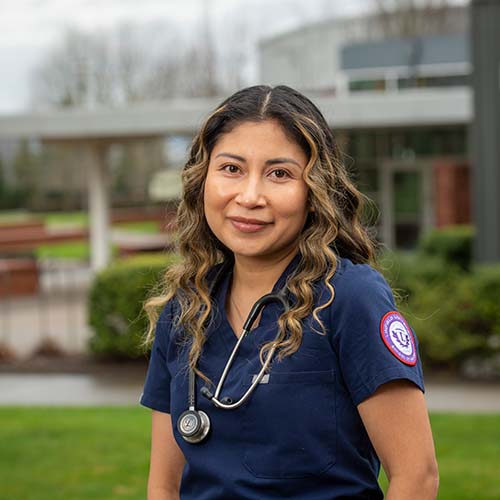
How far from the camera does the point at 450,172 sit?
22328mm

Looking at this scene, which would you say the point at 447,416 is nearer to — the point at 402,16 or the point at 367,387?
the point at 367,387

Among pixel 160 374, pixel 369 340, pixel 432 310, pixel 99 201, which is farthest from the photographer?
pixel 99 201

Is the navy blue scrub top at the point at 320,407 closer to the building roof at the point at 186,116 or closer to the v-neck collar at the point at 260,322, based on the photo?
the v-neck collar at the point at 260,322

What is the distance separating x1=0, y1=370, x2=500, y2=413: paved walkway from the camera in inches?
331

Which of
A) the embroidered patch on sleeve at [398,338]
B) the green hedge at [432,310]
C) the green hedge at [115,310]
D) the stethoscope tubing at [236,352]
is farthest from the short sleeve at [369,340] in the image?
the green hedge at [115,310]

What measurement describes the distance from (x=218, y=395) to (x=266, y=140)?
55 cm

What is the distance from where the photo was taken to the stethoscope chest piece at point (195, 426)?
212 centimetres

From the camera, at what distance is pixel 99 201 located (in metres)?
20.8

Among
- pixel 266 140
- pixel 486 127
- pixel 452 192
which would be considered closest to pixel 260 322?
pixel 266 140

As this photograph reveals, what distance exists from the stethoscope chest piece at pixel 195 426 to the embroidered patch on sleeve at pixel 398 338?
0.42m

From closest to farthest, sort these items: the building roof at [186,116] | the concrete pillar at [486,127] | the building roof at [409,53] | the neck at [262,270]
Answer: the neck at [262,270], the concrete pillar at [486,127], the building roof at [186,116], the building roof at [409,53]

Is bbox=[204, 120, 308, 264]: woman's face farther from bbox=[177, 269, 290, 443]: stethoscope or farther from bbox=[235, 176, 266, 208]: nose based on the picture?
bbox=[177, 269, 290, 443]: stethoscope

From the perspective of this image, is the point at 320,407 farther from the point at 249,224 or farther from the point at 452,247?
the point at 452,247

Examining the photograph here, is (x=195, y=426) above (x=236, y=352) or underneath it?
underneath
